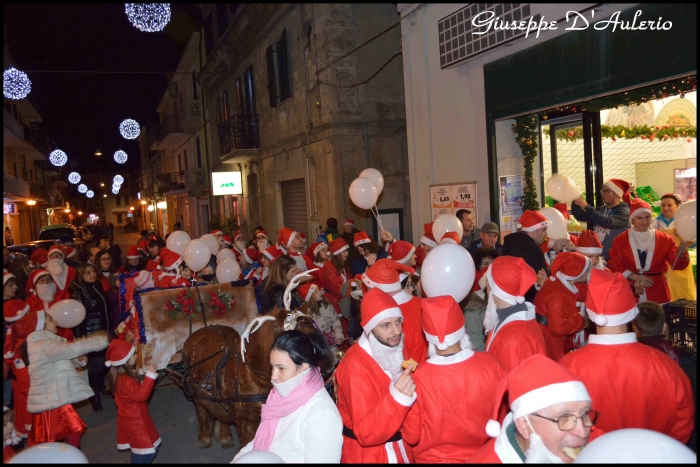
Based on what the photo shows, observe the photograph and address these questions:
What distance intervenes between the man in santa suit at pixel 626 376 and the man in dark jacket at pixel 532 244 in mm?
2107

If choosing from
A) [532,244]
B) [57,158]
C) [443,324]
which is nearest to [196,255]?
[532,244]

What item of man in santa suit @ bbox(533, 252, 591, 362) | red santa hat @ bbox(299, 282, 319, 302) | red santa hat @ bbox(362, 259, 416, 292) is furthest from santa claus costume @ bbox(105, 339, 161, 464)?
man in santa suit @ bbox(533, 252, 591, 362)

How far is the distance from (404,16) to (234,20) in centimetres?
1210

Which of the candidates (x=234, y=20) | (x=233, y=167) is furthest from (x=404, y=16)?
(x=233, y=167)

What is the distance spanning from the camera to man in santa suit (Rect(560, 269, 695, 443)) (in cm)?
296

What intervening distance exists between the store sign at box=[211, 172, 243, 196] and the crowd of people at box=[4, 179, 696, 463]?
54.6 ft

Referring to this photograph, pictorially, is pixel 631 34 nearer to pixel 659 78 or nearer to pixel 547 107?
pixel 659 78

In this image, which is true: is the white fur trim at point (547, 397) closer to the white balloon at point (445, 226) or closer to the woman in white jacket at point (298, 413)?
the woman in white jacket at point (298, 413)

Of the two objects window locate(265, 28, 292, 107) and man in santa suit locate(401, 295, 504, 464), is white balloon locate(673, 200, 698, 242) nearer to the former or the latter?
man in santa suit locate(401, 295, 504, 464)

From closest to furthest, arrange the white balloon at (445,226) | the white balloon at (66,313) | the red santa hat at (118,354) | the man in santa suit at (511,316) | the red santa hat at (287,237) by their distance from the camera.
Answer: the man in santa suit at (511,316) → the red santa hat at (118,354) → the white balloon at (66,313) → the white balloon at (445,226) → the red santa hat at (287,237)

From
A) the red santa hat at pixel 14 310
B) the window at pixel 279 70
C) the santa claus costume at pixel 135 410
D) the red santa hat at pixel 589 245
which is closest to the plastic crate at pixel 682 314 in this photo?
the red santa hat at pixel 589 245

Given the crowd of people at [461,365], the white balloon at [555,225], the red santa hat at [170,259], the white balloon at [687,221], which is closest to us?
the crowd of people at [461,365]

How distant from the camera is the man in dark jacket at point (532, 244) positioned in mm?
5578

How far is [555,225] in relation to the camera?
A: 21.4 feet
